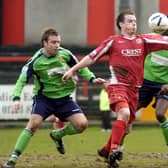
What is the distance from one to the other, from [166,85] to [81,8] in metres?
20.1

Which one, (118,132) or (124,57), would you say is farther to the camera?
(124,57)

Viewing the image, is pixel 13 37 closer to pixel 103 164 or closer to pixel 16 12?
pixel 16 12

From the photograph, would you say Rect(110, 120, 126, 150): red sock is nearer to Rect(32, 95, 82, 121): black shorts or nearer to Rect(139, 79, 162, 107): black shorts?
Rect(32, 95, 82, 121): black shorts

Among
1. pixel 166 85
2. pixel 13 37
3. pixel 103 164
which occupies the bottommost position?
pixel 13 37

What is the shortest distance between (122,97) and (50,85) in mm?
1141

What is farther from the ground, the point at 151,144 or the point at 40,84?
the point at 40,84

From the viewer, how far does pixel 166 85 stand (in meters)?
12.1

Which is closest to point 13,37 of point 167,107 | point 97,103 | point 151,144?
point 97,103

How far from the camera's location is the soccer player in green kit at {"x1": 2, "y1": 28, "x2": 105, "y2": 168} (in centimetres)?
1110

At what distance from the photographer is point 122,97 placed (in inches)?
425

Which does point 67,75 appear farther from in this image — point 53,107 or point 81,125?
point 81,125

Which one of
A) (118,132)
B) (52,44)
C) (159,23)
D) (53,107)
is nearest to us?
(118,132)

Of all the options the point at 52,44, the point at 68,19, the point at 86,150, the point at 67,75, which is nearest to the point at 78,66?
the point at 67,75

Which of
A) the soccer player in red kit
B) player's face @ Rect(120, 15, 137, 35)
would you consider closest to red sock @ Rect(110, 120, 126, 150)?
the soccer player in red kit
